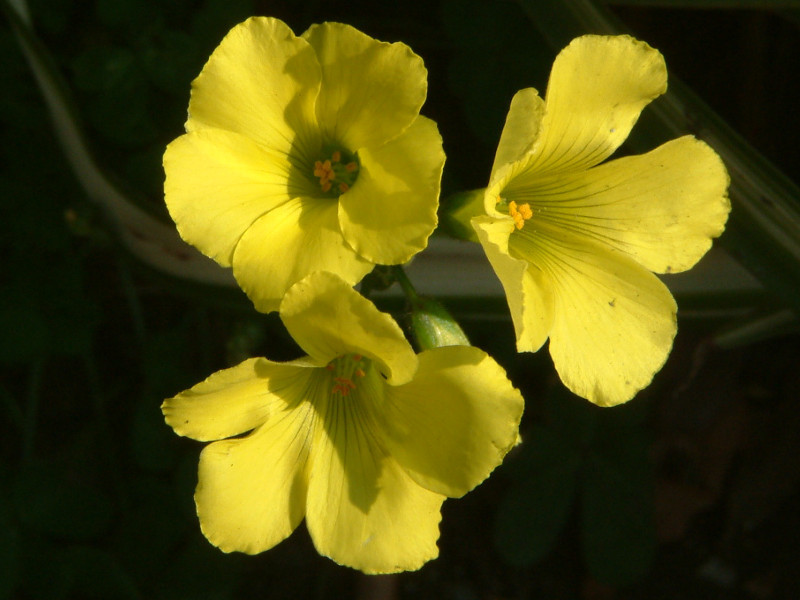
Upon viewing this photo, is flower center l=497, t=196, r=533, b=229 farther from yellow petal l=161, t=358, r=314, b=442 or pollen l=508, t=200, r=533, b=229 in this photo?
yellow petal l=161, t=358, r=314, b=442

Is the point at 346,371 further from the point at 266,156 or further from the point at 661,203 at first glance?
the point at 661,203

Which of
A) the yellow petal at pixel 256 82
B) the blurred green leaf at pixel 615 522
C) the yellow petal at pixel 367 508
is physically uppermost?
the yellow petal at pixel 256 82

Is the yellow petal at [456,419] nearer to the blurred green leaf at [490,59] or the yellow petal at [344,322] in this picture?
the yellow petal at [344,322]

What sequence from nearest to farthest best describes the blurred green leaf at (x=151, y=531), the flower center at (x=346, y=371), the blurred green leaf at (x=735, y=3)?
the flower center at (x=346, y=371), the blurred green leaf at (x=735, y=3), the blurred green leaf at (x=151, y=531)

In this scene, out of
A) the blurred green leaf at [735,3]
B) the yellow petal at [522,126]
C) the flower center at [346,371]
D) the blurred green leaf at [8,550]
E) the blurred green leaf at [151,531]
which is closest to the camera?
the yellow petal at [522,126]

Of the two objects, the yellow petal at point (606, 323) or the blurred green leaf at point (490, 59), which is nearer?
the yellow petal at point (606, 323)

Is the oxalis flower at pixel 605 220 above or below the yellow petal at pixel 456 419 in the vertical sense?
above

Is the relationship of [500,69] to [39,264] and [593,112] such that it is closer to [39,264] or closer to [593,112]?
[593,112]

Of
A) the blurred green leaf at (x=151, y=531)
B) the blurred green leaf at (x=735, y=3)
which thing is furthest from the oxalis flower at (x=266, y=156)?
the blurred green leaf at (x=151, y=531)
